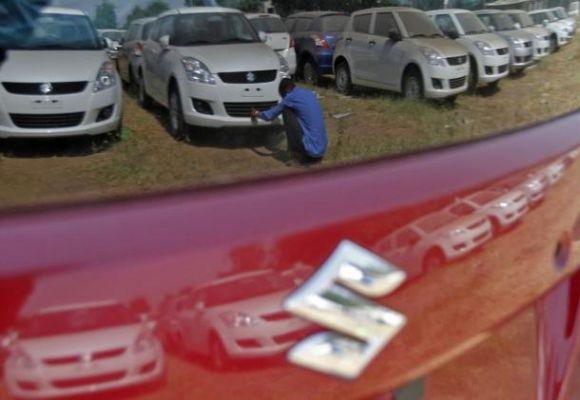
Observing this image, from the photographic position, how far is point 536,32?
70.9 inches

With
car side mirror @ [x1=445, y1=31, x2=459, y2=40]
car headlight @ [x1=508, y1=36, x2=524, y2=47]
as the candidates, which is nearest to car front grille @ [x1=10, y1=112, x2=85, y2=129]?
car side mirror @ [x1=445, y1=31, x2=459, y2=40]

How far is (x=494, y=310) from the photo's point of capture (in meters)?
1.44

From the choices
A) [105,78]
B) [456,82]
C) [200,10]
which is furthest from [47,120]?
[456,82]

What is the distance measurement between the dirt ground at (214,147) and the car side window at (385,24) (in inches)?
6.3

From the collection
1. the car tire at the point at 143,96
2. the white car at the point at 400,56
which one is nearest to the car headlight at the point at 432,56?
the white car at the point at 400,56

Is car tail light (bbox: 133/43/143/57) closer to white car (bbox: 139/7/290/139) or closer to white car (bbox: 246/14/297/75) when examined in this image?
white car (bbox: 139/7/290/139)

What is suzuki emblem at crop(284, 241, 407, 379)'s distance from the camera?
1.08m

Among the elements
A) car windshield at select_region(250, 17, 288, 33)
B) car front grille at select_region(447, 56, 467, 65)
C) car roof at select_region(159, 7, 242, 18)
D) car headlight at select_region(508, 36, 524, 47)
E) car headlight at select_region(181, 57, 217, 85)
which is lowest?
car front grille at select_region(447, 56, 467, 65)

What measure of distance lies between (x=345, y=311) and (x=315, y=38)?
2.04 feet

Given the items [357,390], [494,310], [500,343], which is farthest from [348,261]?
[500,343]

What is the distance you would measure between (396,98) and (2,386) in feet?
3.33

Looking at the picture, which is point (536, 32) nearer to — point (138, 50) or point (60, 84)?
point (138, 50)

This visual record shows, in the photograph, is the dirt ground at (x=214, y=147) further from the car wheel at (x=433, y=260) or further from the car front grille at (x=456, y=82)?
the car wheel at (x=433, y=260)

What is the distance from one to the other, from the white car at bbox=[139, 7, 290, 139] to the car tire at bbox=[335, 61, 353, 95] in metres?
0.23
